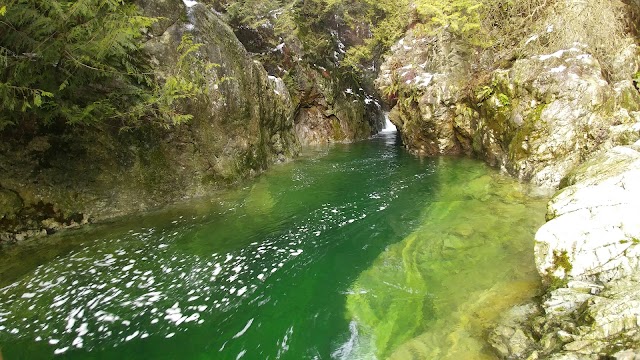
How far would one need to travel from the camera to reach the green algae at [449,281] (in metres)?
4.46

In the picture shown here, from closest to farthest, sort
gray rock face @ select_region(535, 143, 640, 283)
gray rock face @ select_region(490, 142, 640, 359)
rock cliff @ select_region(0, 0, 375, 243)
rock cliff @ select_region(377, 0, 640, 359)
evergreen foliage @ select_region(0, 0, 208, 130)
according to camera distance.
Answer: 1. gray rock face @ select_region(490, 142, 640, 359)
2. rock cliff @ select_region(377, 0, 640, 359)
3. gray rock face @ select_region(535, 143, 640, 283)
4. evergreen foliage @ select_region(0, 0, 208, 130)
5. rock cliff @ select_region(0, 0, 375, 243)

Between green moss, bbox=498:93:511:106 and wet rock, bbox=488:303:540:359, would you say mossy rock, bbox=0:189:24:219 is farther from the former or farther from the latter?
green moss, bbox=498:93:511:106

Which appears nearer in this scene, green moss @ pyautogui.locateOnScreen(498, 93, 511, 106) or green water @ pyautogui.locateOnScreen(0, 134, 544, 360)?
green water @ pyautogui.locateOnScreen(0, 134, 544, 360)

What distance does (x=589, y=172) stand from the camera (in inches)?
248

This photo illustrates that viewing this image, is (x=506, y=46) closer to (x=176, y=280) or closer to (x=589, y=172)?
(x=589, y=172)

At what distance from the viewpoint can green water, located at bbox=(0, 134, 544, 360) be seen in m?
4.65

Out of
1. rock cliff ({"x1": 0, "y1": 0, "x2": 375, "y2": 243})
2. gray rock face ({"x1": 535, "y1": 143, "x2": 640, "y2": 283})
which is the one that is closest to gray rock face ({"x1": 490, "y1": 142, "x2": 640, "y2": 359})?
gray rock face ({"x1": 535, "y1": 143, "x2": 640, "y2": 283})

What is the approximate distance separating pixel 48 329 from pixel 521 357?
6141mm

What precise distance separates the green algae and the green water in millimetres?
23

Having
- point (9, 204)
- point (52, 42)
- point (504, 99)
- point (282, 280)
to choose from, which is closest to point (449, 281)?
point (282, 280)

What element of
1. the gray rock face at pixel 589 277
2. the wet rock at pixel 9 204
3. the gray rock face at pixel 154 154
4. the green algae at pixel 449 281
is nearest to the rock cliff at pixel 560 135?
the gray rock face at pixel 589 277

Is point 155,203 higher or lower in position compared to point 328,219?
higher

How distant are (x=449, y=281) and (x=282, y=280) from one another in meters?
2.77

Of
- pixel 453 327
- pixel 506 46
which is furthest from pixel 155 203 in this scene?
pixel 506 46
